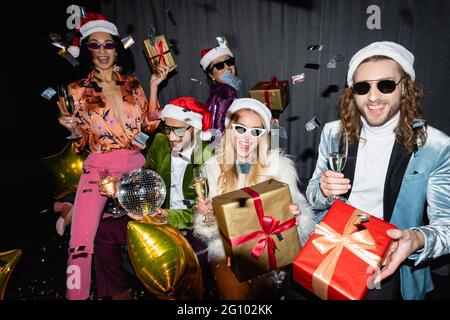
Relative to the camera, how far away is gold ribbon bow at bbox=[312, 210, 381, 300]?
1318mm

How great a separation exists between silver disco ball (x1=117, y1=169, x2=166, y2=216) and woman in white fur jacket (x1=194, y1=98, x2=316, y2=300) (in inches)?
13.0

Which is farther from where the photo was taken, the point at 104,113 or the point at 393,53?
the point at 104,113

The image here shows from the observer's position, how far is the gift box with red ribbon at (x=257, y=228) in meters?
1.52

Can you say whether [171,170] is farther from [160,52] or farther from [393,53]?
[393,53]

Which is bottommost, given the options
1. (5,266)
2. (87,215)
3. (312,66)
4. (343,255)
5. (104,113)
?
(5,266)

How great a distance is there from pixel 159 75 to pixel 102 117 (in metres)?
0.73

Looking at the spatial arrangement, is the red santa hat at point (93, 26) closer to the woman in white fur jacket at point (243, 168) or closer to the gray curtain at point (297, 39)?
the gray curtain at point (297, 39)

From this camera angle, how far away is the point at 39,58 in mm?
3400

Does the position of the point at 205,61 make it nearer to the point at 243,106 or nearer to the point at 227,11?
the point at 227,11

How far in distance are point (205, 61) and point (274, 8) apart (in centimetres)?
105

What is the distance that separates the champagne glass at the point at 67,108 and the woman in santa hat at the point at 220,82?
1.32 metres

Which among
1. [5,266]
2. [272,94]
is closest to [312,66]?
[272,94]

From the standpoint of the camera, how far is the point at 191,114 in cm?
250

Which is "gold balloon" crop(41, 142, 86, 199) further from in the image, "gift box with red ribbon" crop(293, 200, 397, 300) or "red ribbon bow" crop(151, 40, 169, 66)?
"gift box with red ribbon" crop(293, 200, 397, 300)
